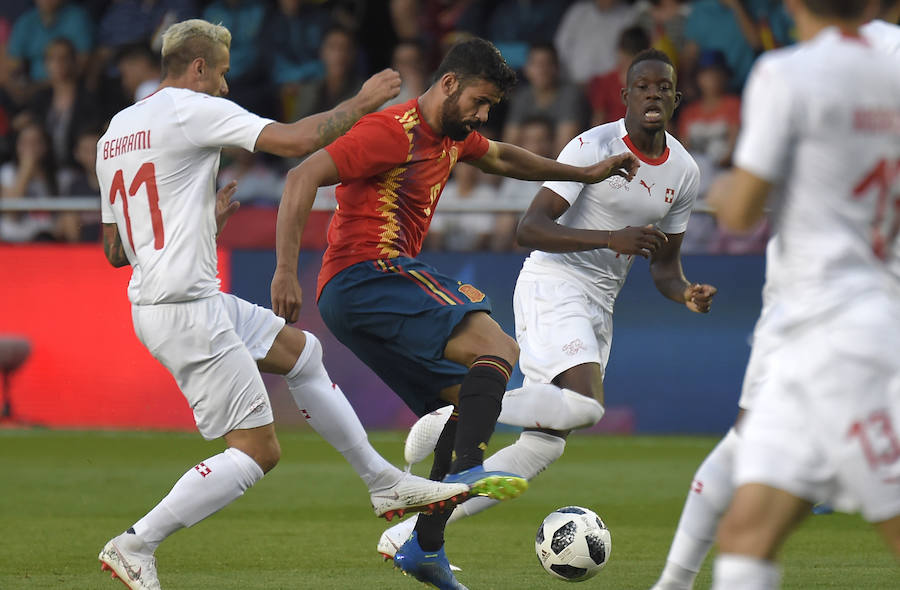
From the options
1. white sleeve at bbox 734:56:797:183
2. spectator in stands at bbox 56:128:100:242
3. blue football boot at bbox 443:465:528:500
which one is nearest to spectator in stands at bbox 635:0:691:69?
spectator in stands at bbox 56:128:100:242

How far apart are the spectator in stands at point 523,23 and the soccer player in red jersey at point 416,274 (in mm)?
8301

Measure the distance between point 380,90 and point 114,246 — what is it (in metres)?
1.43

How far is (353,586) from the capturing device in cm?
557

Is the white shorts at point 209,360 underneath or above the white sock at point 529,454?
above

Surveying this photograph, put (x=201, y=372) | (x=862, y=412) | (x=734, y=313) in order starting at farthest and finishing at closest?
(x=734, y=313) < (x=201, y=372) < (x=862, y=412)

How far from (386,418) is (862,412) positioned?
28.0 feet

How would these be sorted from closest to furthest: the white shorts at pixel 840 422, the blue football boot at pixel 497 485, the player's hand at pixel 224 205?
the white shorts at pixel 840 422, the blue football boot at pixel 497 485, the player's hand at pixel 224 205

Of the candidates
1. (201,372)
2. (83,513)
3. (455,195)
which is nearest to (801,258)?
(201,372)

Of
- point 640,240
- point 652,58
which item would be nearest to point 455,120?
point 640,240

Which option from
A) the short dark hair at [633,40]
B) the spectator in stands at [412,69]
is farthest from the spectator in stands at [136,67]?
the short dark hair at [633,40]

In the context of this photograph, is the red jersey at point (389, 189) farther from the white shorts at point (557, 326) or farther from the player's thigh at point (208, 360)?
the white shorts at point (557, 326)

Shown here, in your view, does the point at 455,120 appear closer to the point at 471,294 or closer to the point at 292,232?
the point at 471,294

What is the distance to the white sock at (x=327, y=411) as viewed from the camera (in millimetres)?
5691

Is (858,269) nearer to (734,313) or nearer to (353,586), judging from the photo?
(353,586)
